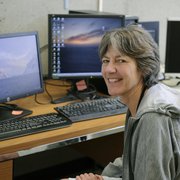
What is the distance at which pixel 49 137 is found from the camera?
5.39 feet

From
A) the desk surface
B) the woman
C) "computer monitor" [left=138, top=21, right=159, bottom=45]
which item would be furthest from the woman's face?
"computer monitor" [left=138, top=21, right=159, bottom=45]

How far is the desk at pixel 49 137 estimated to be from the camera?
154cm

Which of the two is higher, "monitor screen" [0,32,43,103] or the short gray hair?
the short gray hair

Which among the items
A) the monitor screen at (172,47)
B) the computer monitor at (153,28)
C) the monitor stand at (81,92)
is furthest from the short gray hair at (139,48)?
the computer monitor at (153,28)

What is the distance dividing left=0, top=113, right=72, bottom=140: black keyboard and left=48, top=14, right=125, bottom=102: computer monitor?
1.32 ft

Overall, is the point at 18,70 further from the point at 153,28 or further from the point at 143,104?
the point at 153,28

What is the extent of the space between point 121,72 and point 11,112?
2.69ft

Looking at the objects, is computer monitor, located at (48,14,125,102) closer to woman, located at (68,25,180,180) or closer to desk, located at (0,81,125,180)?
desk, located at (0,81,125,180)

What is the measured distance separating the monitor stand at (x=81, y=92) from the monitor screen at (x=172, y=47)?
58cm

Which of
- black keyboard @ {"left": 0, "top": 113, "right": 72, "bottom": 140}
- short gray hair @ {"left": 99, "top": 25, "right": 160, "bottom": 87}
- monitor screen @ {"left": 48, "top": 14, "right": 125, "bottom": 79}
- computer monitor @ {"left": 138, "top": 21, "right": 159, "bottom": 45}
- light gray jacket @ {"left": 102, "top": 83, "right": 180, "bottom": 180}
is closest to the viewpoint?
light gray jacket @ {"left": 102, "top": 83, "right": 180, "bottom": 180}

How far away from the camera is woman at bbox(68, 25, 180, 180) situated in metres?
1.15

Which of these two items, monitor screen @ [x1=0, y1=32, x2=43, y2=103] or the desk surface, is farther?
monitor screen @ [x1=0, y1=32, x2=43, y2=103]

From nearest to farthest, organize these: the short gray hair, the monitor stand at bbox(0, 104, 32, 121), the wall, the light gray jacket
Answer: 1. the light gray jacket
2. the short gray hair
3. the monitor stand at bbox(0, 104, 32, 121)
4. the wall

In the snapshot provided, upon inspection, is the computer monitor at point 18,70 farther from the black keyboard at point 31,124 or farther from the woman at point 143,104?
the woman at point 143,104
